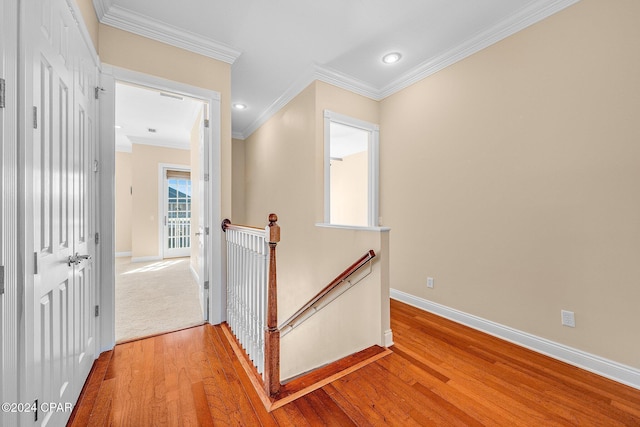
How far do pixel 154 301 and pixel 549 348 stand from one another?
4.23 m

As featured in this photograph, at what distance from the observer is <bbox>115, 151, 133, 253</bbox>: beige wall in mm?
6656

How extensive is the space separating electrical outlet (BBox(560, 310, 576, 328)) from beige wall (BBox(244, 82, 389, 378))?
1.40m

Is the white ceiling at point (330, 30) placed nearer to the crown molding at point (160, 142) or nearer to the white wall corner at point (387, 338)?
the white wall corner at point (387, 338)

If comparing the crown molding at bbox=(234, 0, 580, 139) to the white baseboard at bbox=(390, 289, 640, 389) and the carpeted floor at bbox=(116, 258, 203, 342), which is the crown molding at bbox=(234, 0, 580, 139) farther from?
the carpeted floor at bbox=(116, 258, 203, 342)

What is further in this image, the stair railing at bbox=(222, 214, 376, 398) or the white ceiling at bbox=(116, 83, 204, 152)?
the white ceiling at bbox=(116, 83, 204, 152)

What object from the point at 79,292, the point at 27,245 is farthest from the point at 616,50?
the point at 79,292

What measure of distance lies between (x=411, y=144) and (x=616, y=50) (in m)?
1.75

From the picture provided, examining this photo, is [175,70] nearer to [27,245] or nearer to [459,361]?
[27,245]

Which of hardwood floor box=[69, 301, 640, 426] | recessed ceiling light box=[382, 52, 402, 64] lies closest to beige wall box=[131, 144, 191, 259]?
Answer: hardwood floor box=[69, 301, 640, 426]

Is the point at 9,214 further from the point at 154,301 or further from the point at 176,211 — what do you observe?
the point at 176,211

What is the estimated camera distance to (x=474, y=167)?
2.61m

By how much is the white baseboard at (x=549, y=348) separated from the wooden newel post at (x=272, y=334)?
2075 millimetres

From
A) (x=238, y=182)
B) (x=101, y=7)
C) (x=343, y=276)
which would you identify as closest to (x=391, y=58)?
(x=343, y=276)

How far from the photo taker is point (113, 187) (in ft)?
6.95
